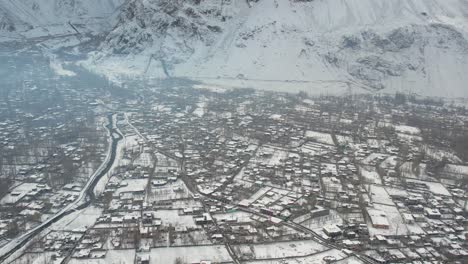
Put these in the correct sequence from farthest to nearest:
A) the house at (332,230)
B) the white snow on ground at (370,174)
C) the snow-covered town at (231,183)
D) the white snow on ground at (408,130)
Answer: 1. the white snow on ground at (408,130)
2. the white snow on ground at (370,174)
3. the house at (332,230)
4. the snow-covered town at (231,183)

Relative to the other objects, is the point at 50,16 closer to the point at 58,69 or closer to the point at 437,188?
the point at 58,69

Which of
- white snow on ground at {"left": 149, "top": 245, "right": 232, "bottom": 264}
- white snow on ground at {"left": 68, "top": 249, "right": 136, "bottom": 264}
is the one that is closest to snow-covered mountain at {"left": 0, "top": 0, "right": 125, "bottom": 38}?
white snow on ground at {"left": 68, "top": 249, "right": 136, "bottom": 264}

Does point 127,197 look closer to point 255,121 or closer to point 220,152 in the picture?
point 220,152

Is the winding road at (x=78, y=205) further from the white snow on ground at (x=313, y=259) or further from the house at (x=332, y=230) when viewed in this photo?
the house at (x=332, y=230)

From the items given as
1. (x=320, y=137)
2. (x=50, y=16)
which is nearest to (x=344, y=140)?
(x=320, y=137)

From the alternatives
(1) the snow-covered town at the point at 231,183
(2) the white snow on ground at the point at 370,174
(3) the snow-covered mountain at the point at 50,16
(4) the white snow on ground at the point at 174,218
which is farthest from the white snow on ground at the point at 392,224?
(3) the snow-covered mountain at the point at 50,16

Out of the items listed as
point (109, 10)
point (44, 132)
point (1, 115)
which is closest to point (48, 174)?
point (44, 132)
